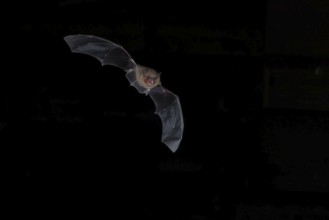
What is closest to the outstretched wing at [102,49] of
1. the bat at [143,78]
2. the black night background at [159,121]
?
A: the bat at [143,78]

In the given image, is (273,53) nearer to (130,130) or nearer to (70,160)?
(130,130)

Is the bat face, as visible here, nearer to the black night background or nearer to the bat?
the bat

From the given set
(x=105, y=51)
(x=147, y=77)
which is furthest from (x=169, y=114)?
(x=105, y=51)

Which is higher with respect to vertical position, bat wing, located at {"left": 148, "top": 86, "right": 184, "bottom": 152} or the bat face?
the bat face

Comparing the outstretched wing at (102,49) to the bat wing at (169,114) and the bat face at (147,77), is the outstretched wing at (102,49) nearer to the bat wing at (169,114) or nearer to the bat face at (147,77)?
the bat face at (147,77)

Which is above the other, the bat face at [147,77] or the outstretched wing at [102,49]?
the outstretched wing at [102,49]

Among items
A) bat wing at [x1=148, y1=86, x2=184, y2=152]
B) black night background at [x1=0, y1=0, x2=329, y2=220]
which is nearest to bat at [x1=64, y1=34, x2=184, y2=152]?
bat wing at [x1=148, y1=86, x2=184, y2=152]

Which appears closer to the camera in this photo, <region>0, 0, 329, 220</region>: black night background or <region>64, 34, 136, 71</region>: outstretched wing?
<region>64, 34, 136, 71</region>: outstretched wing

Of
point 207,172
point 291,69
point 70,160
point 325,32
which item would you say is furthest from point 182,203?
point 325,32
